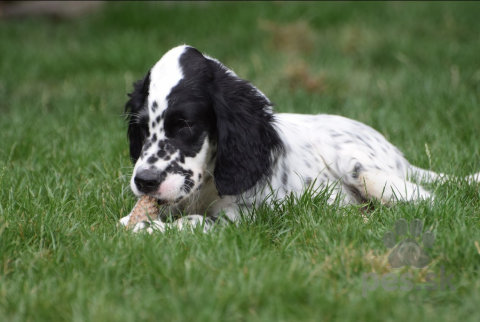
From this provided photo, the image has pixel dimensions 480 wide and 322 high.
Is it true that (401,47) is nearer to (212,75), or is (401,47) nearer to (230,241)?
(212,75)

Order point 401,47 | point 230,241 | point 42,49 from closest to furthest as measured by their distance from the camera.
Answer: point 230,241, point 401,47, point 42,49

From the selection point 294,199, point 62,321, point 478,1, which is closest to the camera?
point 62,321

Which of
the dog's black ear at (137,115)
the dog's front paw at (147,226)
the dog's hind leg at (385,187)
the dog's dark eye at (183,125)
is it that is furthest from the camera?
the dog's hind leg at (385,187)

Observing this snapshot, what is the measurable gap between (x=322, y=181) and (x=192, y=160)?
3.15ft

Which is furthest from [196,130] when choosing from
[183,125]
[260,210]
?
[260,210]

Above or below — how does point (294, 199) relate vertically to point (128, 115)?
below

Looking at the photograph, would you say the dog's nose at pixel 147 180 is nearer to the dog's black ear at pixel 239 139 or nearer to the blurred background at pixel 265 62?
the dog's black ear at pixel 239 139

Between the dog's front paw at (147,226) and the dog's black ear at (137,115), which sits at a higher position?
the dog's black ear at (137,115)

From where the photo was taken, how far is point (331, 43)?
8273 millimetres

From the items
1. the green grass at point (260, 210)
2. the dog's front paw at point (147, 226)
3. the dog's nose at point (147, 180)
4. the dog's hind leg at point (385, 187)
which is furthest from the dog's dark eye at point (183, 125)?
the dog's hind leg at point (385, 187)

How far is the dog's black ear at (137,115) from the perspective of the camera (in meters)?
3.54

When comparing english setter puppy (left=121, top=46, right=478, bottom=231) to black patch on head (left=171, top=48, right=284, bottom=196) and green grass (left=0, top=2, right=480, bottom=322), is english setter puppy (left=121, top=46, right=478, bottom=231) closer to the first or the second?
black patch on head (left=171, top=48, right=284, bottom=196)

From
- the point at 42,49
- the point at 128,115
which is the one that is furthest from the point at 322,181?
the point at 42,49

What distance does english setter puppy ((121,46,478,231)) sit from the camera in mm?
3371
